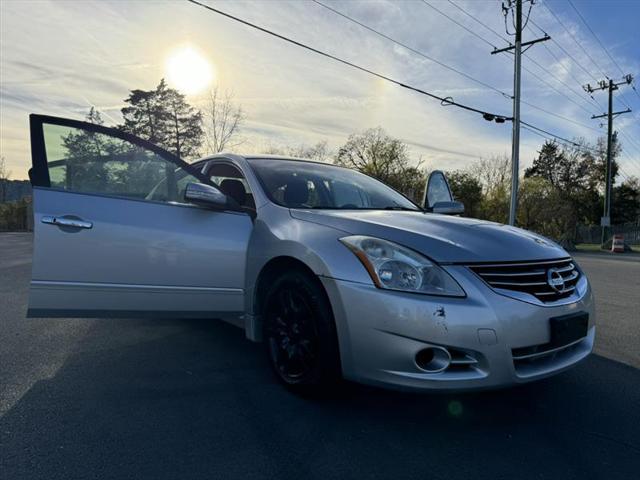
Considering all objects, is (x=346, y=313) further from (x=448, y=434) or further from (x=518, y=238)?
(x=518, y=238)

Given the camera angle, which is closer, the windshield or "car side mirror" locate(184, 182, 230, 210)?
"car side mirror" locate(184, 182, 230, 210)

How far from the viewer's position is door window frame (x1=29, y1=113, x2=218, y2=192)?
308cm

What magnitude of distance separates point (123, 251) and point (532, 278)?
258cm

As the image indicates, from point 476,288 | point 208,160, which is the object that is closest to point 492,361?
point 476,288

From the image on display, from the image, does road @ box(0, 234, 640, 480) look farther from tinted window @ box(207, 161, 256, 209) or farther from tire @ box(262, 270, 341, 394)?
tinted window @ box(207, 161, 256, 209)

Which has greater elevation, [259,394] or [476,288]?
[476,288]

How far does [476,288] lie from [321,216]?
1024 mm

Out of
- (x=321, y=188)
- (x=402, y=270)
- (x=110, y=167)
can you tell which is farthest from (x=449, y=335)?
(x=110, y=167)

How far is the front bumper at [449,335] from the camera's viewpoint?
2217 mm

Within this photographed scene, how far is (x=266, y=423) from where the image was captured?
2.53m

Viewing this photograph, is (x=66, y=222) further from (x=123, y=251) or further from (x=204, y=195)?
(x=204, y=195)

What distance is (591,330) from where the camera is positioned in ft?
9.30

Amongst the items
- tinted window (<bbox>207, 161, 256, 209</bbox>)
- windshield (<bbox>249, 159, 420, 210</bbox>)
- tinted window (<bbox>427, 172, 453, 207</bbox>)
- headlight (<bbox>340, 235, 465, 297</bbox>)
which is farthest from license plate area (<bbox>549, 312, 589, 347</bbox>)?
tinted window (<bbox>427, 172, 453, 207</bbox>)

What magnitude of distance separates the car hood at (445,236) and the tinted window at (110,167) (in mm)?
1042
